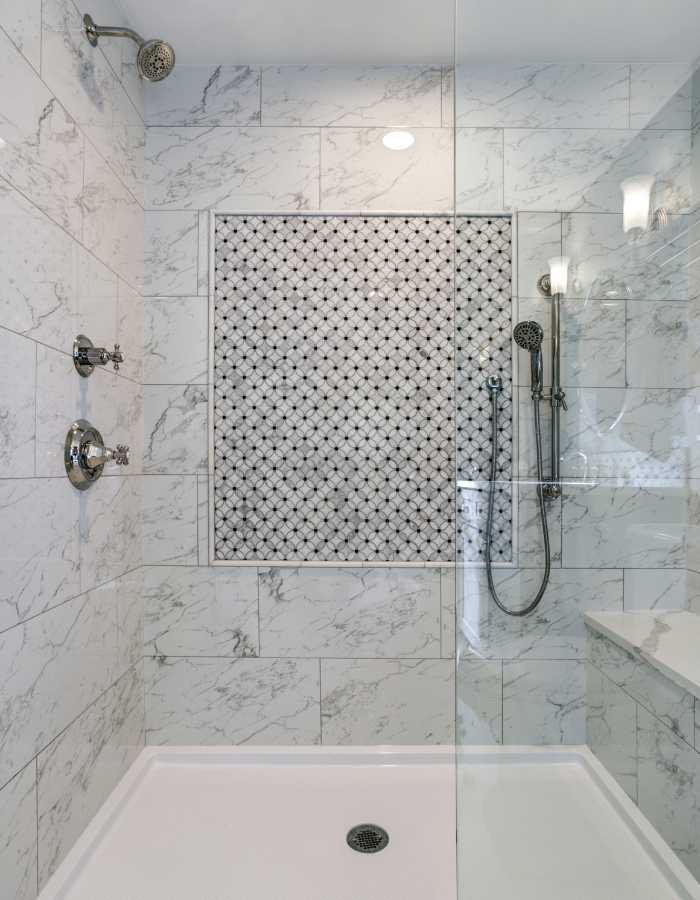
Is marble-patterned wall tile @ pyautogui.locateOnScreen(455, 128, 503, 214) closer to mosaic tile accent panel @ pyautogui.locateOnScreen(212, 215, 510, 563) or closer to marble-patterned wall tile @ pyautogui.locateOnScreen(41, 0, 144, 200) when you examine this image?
mosaic tile accent panel @ pyautogui.locateOnScreen(212, 215, 510, 563)

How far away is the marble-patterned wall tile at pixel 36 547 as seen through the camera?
49.8 inches

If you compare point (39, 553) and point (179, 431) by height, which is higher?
point (179, 431)

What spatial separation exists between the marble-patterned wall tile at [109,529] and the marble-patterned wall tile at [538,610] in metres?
1.06

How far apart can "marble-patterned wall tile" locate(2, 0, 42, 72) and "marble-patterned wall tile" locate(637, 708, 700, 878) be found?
1771 mm

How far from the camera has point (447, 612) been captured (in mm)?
2068

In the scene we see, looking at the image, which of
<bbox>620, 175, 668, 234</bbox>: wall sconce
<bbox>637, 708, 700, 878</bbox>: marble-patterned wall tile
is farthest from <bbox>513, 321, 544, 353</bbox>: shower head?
<bbox>637, 708, 700, 878</bbox>: marble-patterned wall tile

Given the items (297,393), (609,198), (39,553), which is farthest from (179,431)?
(609,198)

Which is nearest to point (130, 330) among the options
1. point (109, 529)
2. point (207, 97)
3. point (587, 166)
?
point (109, 529)

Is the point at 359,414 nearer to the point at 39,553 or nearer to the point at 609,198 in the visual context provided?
the point at 39,553

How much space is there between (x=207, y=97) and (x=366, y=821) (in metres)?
2.45

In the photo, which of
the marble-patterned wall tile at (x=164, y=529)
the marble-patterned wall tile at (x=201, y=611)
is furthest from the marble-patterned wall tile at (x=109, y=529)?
the marble-patterned wall tile at (x=201, y=611)

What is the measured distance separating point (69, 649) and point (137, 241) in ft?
4.38

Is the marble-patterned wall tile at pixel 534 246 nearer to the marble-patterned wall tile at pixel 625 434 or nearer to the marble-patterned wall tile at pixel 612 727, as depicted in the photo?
the marble-patterned wall tile at pixel 625 434

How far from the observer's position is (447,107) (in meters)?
2.09
